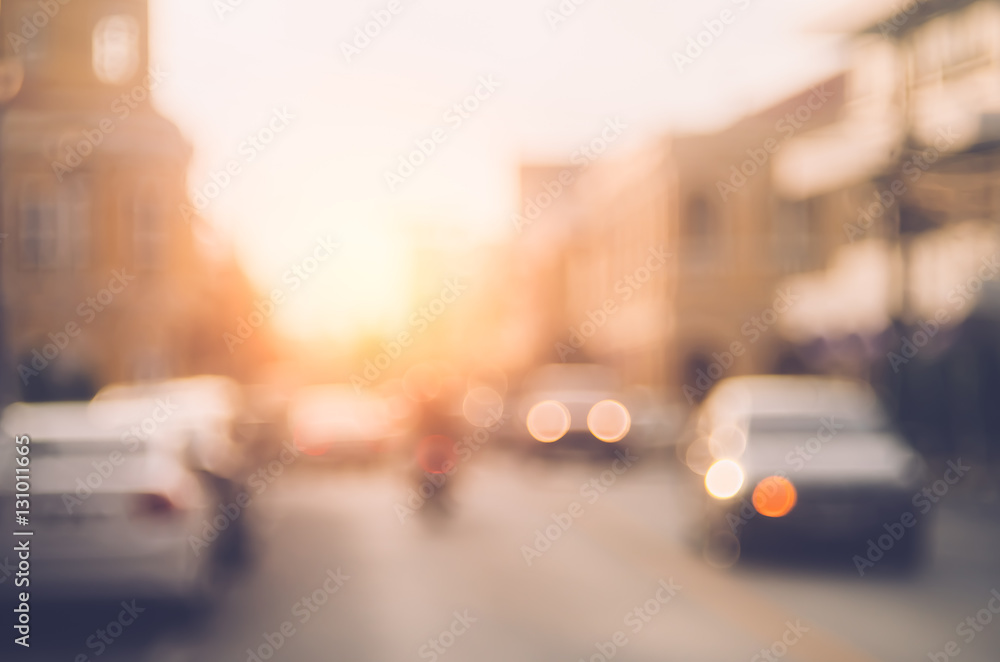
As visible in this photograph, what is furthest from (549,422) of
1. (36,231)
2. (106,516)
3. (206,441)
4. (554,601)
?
(106,516)

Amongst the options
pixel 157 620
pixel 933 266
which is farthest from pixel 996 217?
pixel 157 620

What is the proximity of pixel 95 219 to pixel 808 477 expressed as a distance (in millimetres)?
30352

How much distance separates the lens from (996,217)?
25219 millimetres

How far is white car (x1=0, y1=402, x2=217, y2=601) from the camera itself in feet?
31.7

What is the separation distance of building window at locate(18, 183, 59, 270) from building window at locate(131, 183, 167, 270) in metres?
2.23

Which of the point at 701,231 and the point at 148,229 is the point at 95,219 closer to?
the point at 148,229

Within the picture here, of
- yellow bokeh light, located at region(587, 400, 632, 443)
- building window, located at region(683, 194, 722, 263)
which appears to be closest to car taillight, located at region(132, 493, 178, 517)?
yellow bokeh light, located at region(587, 400, 632, 443)

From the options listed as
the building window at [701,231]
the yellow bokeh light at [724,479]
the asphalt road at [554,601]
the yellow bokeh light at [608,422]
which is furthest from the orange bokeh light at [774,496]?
the building window at [701,231]

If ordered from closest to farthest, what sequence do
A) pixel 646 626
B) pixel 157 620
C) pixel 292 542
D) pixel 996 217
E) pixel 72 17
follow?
pixel 646 626
pixel 157 620
pixel 292 542
pixel 996 217
pixel 72 17

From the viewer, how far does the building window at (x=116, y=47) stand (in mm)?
37438

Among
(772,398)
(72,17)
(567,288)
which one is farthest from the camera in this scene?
(567,288)

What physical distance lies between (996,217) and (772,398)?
11640mm

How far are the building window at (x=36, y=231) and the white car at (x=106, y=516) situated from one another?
2993cm

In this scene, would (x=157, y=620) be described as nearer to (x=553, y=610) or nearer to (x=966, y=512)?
(x=553, y=610)
